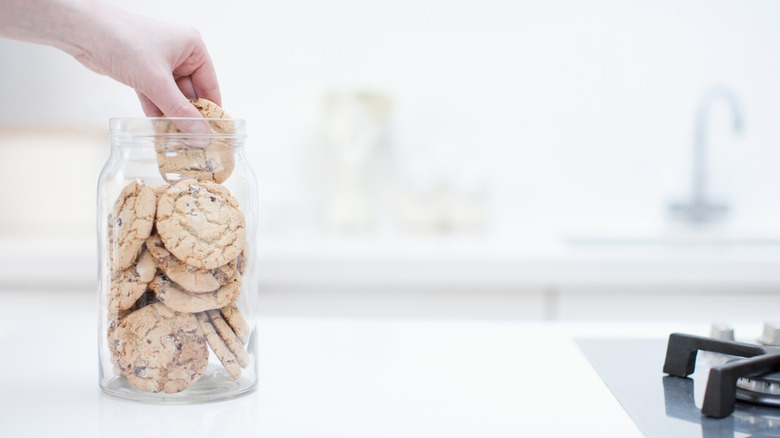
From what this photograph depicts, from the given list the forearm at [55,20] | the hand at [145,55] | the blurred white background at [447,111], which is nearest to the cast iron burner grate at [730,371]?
the hand at [145,55]

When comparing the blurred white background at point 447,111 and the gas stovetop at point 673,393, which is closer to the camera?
the gas stovetop at point 673,393

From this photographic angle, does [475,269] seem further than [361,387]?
Yes

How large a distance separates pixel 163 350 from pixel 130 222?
0.10 meters

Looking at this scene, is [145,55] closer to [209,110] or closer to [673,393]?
[209,110]

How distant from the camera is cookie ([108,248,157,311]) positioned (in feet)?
2.05

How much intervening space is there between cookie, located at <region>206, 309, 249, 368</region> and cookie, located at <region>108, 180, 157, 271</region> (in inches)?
3.1

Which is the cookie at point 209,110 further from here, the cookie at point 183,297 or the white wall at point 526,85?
the white wall at point 526,85

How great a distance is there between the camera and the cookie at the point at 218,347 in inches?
24.8

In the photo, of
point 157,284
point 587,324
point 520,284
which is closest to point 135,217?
point 157,284

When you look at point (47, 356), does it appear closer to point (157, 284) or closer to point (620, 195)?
point (157, 284)

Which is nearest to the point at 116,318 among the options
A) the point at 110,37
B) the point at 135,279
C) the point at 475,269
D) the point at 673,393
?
the point at 135,279

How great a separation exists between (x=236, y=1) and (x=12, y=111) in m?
0.79

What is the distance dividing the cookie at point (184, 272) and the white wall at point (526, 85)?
174cm

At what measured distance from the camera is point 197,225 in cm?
61
